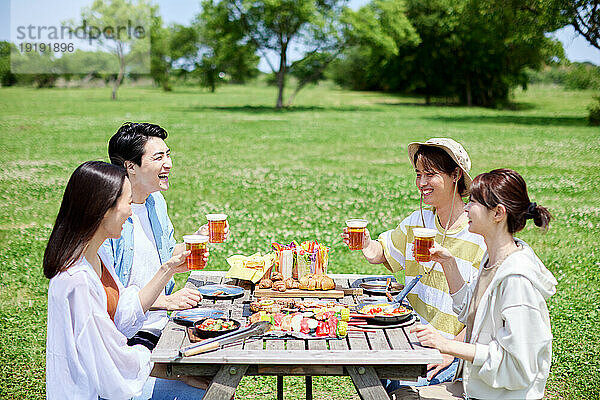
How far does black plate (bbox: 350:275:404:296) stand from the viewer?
3.64m

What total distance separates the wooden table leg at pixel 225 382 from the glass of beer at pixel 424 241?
1132 mm

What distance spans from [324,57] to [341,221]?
103ft

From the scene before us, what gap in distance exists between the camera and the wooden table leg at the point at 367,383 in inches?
106

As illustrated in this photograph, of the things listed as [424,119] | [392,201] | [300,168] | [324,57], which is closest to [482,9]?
[424,119]

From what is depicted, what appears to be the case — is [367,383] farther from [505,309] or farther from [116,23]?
[116,23]

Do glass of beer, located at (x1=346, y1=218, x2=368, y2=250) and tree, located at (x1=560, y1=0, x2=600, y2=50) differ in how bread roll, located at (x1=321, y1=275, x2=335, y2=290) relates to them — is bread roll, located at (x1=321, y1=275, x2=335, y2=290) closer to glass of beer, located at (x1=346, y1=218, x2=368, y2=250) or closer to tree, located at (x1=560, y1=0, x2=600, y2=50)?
glass of beer, located at (x1=346, y1=218, x2=368, y2=250)

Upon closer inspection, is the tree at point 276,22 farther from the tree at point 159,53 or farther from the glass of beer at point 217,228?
the tree at point 159,53

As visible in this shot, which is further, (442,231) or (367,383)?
(442,231)

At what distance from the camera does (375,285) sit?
376cm

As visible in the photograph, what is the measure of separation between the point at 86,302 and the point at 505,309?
5.79 ft

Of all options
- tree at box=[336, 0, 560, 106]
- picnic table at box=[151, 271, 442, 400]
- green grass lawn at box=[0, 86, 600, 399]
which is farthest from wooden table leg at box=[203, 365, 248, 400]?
tree at box=[336, 0, 560, 106]

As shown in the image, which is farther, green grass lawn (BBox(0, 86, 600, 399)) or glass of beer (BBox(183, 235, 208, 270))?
green grass lawn (BBox(0, 86, 600, 399))

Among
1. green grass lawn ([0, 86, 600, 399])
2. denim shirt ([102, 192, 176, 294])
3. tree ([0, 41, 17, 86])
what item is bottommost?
green grass lawn ([0, 86, 600, 399])

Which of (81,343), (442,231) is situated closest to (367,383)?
(81,343)
